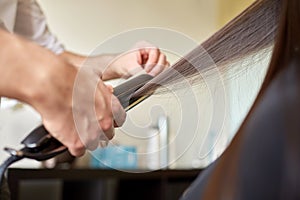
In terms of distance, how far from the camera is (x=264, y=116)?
315 mm

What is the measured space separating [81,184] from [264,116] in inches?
62.0

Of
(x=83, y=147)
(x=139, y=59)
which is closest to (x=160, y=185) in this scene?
(x=139, y=59)

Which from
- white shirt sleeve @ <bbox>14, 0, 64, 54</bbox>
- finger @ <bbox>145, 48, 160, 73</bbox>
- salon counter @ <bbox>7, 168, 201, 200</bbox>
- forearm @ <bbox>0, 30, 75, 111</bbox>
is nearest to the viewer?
forearm @ <bbox>0, 30, 75, 111</bbox>

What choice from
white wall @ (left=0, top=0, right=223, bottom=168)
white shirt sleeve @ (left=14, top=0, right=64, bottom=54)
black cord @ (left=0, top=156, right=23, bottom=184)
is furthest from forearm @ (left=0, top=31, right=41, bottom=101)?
white wall @ (left=0, top=0, right=223, bottom=168)

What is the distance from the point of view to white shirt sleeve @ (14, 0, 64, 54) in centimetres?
107

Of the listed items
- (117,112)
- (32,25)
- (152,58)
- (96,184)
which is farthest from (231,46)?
(96,184)

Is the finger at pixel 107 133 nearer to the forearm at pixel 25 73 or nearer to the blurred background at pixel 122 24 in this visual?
the forearm at pixel 25 73

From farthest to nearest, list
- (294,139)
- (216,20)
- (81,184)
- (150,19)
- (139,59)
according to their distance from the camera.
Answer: (216,20), (150,19), (81,184), (139,59), (294,139)

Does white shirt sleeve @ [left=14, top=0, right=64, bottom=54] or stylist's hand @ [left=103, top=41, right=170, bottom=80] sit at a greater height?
white shirt sleeve @ [left=14, top=0, right=64, bottom=54]

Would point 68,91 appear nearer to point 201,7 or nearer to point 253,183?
point 253,183

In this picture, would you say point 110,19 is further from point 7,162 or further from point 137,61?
point 7,162

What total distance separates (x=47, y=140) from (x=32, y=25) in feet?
2.51

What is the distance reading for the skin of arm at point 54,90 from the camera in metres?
0.36

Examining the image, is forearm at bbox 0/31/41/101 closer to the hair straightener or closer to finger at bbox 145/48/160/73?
the hair straightener
